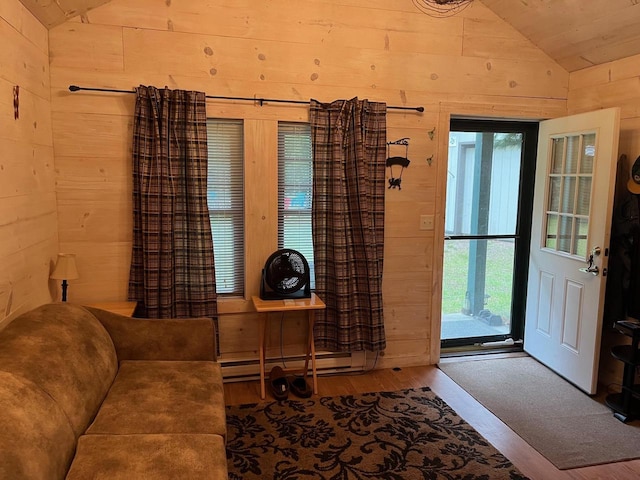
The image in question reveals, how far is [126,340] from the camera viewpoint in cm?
261

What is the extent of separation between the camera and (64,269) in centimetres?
282

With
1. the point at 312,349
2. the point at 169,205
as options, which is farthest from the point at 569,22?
the point at 169,205

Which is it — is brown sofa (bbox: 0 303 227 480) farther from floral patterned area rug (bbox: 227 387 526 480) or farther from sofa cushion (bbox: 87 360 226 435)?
floral patterned area rug (bbox: 227 387 526 480)

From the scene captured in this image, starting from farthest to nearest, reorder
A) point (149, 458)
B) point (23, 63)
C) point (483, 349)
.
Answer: point (483, 349) → point (23, 63) → point (149, 458)

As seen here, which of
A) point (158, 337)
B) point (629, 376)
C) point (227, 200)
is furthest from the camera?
point (227, 200)

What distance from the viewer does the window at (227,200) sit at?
3.31 metres

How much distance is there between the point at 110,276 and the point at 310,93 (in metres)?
1.84

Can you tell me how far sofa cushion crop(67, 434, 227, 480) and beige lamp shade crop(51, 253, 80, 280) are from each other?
4.16ft

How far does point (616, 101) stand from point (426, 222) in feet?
5.14

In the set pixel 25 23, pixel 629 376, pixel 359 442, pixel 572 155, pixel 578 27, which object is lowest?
pixel 359 442

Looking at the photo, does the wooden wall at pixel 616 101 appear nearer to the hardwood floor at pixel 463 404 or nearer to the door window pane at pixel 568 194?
the door window pane at pixel 568 194

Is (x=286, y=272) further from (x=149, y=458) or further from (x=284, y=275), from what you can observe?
(x=149, y=458)

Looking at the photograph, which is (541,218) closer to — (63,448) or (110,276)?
(110,276)

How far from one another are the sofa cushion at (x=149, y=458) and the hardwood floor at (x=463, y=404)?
1346 millimetres
